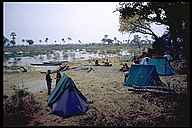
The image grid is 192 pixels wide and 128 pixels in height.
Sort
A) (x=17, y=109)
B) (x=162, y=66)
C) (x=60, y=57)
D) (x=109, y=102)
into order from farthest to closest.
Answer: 1. (x=162, y=66)
2. (x=60, y=57)
3. (x=109, y=102)
4. (x=17, y=109)

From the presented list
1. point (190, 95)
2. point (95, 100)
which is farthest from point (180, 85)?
point (95, 100)

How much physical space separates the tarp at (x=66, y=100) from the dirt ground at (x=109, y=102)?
3.4 inches

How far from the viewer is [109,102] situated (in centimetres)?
571

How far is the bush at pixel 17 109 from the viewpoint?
18.0 feet

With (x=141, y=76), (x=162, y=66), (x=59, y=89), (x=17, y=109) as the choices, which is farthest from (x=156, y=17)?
(x=17, y=109)

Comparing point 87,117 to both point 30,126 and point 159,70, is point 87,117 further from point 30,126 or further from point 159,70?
point 159,70

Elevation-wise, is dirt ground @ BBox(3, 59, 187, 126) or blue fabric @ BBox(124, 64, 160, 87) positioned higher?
blue fabric @ BBox(124, 64, 160, 87)

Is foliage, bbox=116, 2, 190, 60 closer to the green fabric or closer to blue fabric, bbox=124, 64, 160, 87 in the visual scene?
blue fabric, bbox=124, 64, 160, 87

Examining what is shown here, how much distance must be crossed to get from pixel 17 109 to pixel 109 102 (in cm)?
164

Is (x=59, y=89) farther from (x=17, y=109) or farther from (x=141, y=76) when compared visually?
(x=141, y=76)

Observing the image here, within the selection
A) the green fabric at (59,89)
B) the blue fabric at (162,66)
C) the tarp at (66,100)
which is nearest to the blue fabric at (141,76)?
the blue fabric at (162,66)

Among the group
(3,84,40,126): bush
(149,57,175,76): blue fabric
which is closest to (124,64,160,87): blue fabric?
(149,57,175,76): blue fabric

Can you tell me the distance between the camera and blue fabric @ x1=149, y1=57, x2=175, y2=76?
597cm

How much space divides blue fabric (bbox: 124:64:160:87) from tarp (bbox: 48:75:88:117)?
97 cm
